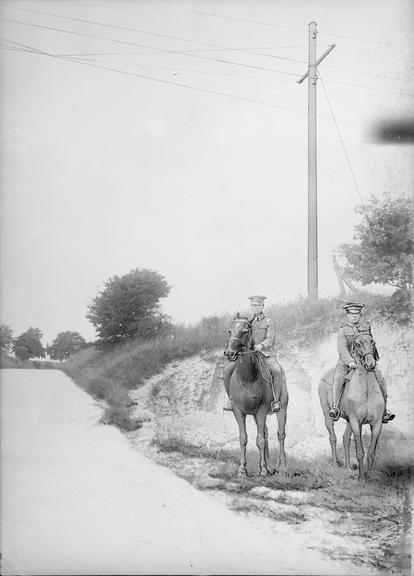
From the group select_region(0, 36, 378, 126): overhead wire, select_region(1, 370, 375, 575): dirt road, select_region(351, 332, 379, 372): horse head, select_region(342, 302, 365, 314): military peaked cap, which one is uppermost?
select_region(0, 36, 378, 126): overhead wire

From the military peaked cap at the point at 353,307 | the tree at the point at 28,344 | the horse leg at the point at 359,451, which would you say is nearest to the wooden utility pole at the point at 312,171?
the military peaked cap at the point at 353,307

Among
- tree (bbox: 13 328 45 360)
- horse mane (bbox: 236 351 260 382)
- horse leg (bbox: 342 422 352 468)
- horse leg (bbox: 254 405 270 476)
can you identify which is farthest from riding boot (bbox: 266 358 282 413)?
tree (bbox: 13 328 45 360)

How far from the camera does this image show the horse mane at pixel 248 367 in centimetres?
589

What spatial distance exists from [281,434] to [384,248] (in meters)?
2.74

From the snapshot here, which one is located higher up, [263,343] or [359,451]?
[263,343]

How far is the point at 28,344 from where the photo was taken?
641cm

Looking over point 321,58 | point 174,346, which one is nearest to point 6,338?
point 174,346

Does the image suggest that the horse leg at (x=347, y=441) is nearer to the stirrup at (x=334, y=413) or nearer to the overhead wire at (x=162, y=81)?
the stirrup at (x=334, y=413)

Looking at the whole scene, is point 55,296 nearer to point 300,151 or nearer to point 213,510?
point 213,510

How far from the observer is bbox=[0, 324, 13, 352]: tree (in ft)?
20.7

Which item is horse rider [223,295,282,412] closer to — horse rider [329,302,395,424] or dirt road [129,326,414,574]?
dirt road [129,326,414,574]

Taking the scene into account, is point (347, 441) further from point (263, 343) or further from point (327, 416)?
point (263, 343)

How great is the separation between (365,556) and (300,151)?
468 centimetres

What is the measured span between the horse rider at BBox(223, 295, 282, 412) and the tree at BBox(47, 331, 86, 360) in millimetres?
1908
